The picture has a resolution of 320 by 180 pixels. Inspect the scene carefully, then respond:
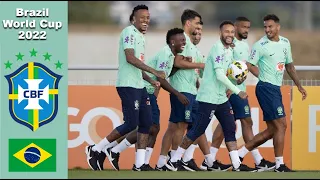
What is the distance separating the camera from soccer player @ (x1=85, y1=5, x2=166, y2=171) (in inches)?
768

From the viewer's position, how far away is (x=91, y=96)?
72.4 feet

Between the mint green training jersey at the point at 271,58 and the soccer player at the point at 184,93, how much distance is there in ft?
2.71

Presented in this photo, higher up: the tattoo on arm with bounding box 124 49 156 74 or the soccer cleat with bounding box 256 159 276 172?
the tattoo on arm with bounding box 124 49 156 74

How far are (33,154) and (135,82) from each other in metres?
Result: 2.84

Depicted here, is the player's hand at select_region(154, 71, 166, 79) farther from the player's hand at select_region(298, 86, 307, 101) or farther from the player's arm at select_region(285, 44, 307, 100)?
the player's hand at select_region(298, 86, 307, 101)

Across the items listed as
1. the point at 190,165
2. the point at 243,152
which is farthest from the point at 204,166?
the point at 243,152

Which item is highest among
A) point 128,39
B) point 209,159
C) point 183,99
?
point 128,39

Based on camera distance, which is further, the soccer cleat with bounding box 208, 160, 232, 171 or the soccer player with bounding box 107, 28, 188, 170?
the soccer cleat with bounding box 208, 160, 232, 171

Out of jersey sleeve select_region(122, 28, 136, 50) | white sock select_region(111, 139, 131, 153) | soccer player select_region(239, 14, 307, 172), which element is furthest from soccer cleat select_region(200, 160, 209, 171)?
jersey sleeve select_region(122, 28, 136, 50)

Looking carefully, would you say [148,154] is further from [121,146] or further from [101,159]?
[101,159]

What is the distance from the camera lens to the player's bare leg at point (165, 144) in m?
20.6

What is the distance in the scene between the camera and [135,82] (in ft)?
64.4

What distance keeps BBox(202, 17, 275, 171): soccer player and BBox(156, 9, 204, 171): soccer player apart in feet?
2.17

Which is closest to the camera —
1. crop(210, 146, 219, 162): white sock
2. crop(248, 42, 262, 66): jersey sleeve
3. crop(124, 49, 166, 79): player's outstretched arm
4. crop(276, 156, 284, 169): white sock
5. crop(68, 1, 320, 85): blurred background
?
crop(124, 49, 166, 79): player's outstretched arm
